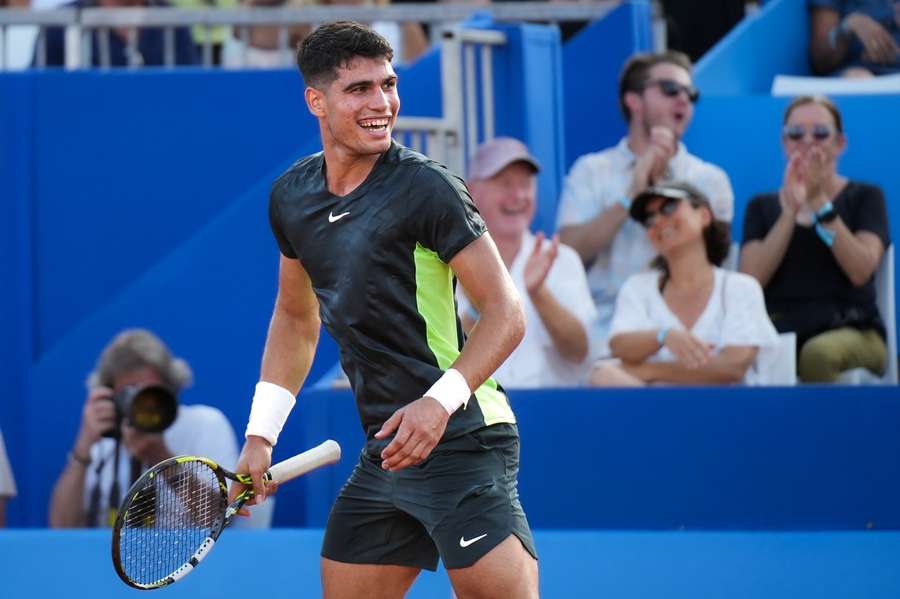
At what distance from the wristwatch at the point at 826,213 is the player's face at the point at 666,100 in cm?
85

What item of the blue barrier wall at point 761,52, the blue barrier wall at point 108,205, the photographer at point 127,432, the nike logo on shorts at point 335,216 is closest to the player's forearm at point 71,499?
the photographer at point 127,432

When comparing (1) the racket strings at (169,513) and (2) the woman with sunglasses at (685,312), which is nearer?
(1) the racket strings at (169,513)

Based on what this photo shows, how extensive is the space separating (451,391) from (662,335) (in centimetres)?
279

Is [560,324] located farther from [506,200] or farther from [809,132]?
[809,132]

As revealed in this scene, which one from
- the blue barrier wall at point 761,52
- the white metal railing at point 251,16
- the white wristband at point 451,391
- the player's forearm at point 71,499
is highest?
the white metal railing at point 251,16

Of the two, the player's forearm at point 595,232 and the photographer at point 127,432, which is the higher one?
the player's forearm at point 595,232

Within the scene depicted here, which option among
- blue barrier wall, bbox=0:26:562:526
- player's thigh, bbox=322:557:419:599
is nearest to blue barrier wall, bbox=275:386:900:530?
blue barrier wall, bbox=0:26:562:526

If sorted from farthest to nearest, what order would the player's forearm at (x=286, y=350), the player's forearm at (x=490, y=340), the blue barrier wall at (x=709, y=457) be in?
the blue barrier wall at (x=709, y=457)
the player's forearm at (x=286, y=350)
the player's forearm at (x=490, y=340)

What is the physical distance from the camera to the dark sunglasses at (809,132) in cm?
664

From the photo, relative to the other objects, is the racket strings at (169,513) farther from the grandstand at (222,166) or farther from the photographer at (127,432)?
the photographer at (127,432)

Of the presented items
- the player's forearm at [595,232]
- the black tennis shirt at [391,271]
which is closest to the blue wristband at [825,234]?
the player's forearm at [595,232]

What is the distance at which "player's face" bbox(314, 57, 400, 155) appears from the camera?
3.54 metres

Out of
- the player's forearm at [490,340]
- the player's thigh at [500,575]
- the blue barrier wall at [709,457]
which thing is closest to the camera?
the player's forearm at [490,340]

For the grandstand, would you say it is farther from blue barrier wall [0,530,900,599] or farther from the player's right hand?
the player's right hand
